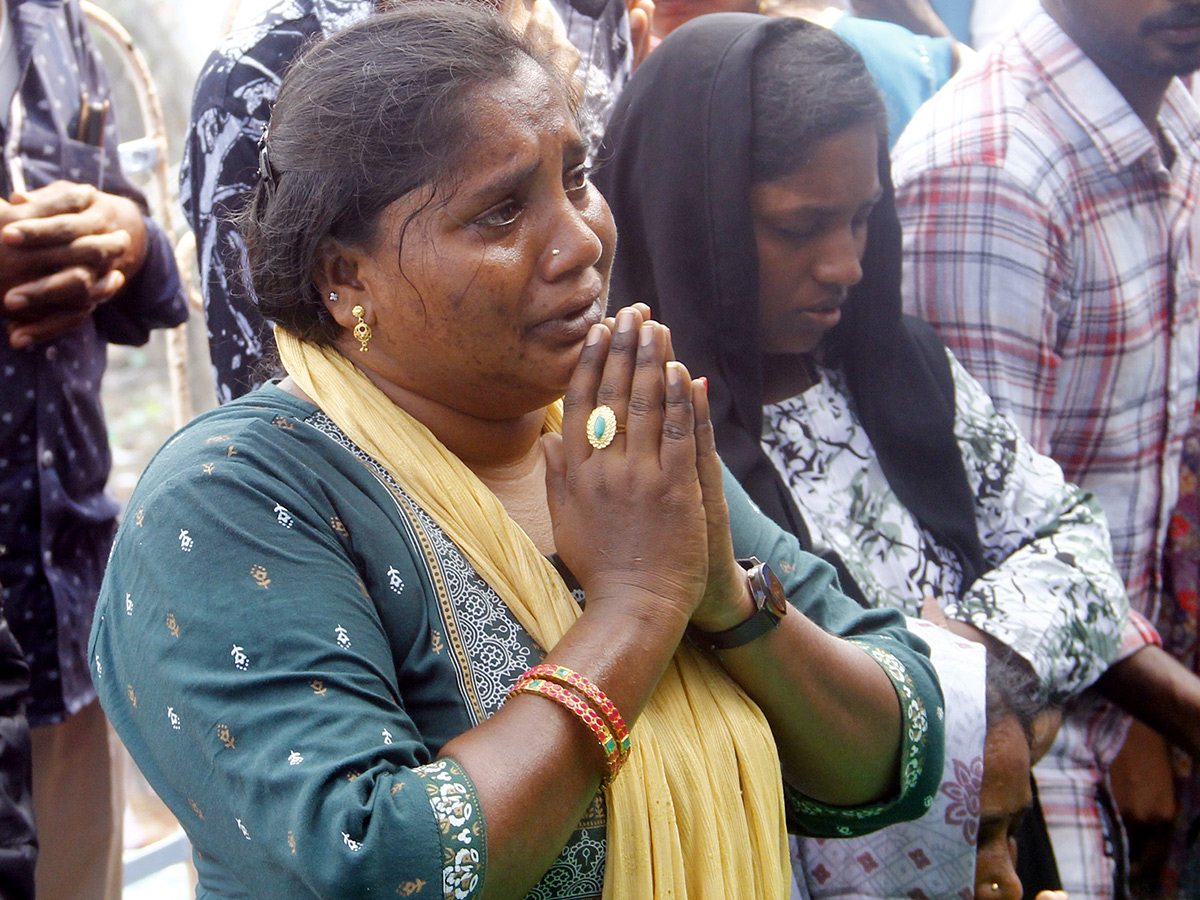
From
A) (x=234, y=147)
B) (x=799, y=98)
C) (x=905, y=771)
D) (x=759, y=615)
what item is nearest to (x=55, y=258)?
(x=234, y=147)

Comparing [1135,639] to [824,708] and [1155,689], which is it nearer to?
[1155,689]

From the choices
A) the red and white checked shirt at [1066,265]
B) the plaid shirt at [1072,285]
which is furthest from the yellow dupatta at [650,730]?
the red and white checked shirt at [1066,265]

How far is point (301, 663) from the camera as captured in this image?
1.27 meters

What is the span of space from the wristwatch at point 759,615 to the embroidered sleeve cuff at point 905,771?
23 centimetres

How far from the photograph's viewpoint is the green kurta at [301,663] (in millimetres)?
1228

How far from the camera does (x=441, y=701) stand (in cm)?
142

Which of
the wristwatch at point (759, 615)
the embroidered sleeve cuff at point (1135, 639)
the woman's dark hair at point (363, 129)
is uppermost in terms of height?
the woman's dark hair at point (363, 129)

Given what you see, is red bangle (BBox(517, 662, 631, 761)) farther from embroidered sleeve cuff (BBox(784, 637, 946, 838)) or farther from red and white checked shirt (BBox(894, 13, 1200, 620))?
red and white checked shirt (BBox(894, 13, 1200, 620))

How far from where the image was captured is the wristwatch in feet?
5.27

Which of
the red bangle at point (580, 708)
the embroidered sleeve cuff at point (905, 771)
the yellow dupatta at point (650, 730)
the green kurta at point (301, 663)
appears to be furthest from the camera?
the embroidered sleeve cuff at point (905, 771)

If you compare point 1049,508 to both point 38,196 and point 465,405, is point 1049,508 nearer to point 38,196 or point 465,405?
point 465,405

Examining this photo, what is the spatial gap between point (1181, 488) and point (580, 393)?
2.51m

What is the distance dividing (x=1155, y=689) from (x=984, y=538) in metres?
0.67

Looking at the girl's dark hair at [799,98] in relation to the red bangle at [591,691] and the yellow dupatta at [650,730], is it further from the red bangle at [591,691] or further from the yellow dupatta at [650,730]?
the red bangle at [591,691]
